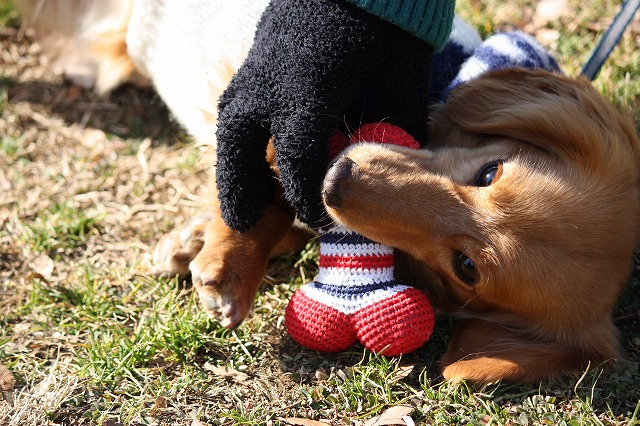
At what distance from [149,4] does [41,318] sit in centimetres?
155

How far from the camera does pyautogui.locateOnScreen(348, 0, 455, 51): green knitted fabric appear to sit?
235 centimetres

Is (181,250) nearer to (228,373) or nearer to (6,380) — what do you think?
(228,373)

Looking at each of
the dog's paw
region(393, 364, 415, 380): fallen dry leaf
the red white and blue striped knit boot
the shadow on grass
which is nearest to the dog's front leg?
the dog's paw

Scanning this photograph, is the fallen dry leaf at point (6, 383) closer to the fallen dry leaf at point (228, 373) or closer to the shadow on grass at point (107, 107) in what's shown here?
the fallen dry leaf at point (228, 373)

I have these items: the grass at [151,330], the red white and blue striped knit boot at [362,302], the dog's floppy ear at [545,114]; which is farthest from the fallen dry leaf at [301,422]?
the dog's floppy ear at [545,114]

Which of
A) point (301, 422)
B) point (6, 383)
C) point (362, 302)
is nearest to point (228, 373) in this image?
point (301, 422)

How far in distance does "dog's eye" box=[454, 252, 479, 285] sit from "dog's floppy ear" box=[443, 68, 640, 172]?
1.89 feet

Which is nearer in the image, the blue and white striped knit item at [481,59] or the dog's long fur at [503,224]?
the dog's long fur at [503,224]

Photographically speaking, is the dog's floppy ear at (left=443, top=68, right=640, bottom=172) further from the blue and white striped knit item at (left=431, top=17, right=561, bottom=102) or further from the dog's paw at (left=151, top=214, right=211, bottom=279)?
the dog's paw at (left=151, top=214, right=211, bottom=279)

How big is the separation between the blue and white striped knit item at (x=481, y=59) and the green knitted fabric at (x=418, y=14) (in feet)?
1.92

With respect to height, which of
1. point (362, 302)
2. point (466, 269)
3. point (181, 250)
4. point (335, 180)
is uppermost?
point (335, 180)

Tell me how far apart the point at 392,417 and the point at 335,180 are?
0.84 meters

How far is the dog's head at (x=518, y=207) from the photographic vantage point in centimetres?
Answer: 242

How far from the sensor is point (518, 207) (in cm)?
244
